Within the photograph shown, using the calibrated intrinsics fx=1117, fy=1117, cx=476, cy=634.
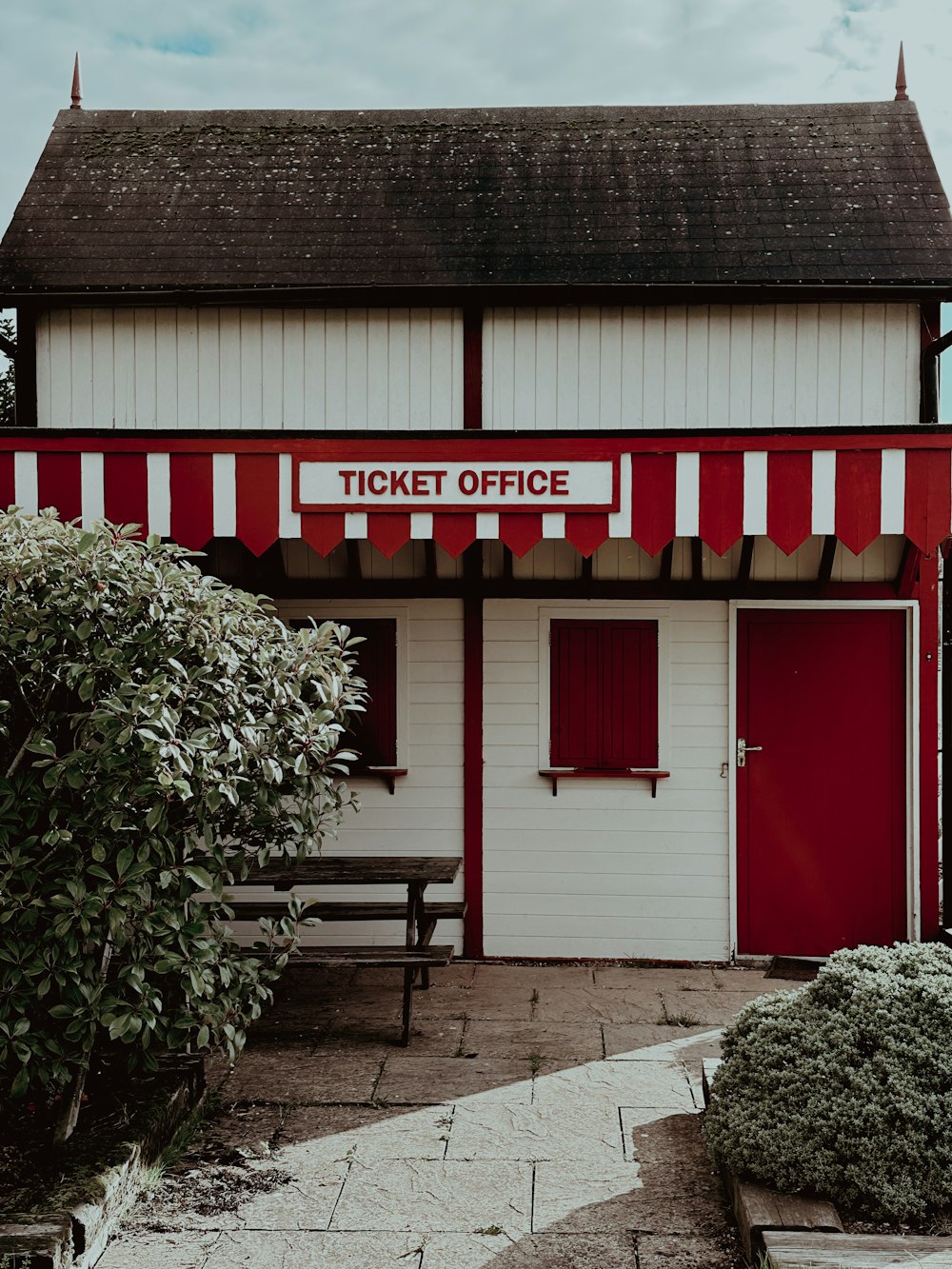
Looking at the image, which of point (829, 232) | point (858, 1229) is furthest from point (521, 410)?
point (858, 1229)

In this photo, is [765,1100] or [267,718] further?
[267,718]

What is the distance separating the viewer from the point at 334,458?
20.1 ft

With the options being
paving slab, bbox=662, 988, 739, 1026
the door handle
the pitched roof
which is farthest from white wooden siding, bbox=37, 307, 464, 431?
paving slab, bbox=662, 988, 739, 1026

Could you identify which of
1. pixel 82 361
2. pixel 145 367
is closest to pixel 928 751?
pixel 145 367

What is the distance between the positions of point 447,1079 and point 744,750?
9.84ft

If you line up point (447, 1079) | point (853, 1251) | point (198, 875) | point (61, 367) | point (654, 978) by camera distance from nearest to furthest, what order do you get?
point (853, 1251) < point (198, 875) < point (447, 1079) < point (654, 978) < point (61, 367)

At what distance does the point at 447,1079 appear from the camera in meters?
5.26

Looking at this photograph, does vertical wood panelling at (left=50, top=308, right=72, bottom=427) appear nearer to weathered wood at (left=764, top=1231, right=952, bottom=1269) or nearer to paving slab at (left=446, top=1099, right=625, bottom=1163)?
paving slab at (left=446, top=1099, right=625, bottom=1163)

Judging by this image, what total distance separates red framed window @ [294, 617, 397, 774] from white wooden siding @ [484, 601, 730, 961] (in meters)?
0.62

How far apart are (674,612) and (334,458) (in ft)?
8.08

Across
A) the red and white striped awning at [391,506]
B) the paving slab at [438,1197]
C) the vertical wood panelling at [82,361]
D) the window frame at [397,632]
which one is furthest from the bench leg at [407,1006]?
the vertical wood panelling at [82,361]

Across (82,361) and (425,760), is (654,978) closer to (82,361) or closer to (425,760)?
(425,760)

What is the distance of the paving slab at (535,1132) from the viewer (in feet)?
14.6

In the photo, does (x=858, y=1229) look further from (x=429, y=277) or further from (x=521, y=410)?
(x=429, y=277)
